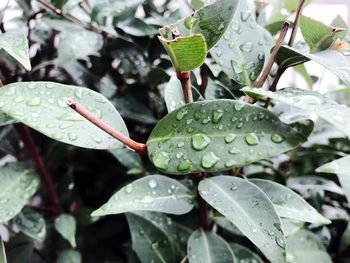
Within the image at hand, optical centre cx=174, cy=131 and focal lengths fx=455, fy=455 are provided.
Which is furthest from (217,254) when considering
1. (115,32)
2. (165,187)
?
(115,32)

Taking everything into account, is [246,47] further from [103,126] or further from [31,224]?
[31,224]

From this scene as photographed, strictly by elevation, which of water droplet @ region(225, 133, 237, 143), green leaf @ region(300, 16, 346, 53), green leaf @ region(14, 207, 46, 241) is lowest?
green leaf @ region(14, 207, 46, 241)

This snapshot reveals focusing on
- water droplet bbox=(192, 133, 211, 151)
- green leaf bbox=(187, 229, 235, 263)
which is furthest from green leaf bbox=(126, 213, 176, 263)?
water droplet bbox=(192, 133, 211, 151)

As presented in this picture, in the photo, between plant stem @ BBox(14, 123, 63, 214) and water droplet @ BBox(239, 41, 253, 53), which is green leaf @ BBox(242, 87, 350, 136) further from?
plant stem @ BBox(14, 123, 63, 214)

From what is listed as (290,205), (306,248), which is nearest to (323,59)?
(290,205)

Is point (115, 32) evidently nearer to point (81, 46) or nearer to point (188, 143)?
point (81, 46)
